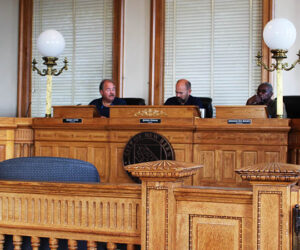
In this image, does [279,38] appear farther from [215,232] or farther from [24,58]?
[24,58]

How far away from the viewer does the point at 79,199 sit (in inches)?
59.6

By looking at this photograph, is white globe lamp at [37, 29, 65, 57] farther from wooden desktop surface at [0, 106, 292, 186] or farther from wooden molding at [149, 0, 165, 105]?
wooden molding at [149, 0, 165, 105]

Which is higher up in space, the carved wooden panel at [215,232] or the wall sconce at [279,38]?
the wall sconce at [279,38]

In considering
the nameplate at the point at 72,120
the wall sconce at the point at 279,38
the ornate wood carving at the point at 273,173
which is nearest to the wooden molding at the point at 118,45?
the nameplate at the point at 72,120

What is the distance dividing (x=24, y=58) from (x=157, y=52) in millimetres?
2052

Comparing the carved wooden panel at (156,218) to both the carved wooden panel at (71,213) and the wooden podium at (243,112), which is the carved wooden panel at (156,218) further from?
the wooden podium at (243,112)

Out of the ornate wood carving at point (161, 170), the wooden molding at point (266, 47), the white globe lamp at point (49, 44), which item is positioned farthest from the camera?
the wooden molding at point (266, 47)

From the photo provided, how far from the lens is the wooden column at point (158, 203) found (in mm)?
1384

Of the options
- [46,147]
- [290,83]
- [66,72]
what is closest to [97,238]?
[46,147]

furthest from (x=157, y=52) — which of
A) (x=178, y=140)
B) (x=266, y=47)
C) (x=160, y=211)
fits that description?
(x=160, y=211)

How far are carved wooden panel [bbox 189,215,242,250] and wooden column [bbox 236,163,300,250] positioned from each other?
59 millimetres

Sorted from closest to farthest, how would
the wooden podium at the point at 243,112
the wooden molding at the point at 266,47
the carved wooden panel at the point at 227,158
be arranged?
the carved wooden panel at the point at 227,158
the wooden podium at the point at 243,112
the wooden molding at the point at 266,47

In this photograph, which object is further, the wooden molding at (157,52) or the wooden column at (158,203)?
the wooden molding at (157,52)

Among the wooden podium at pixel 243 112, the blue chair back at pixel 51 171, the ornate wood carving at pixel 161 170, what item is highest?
the wooden podium at pixel 243 112
